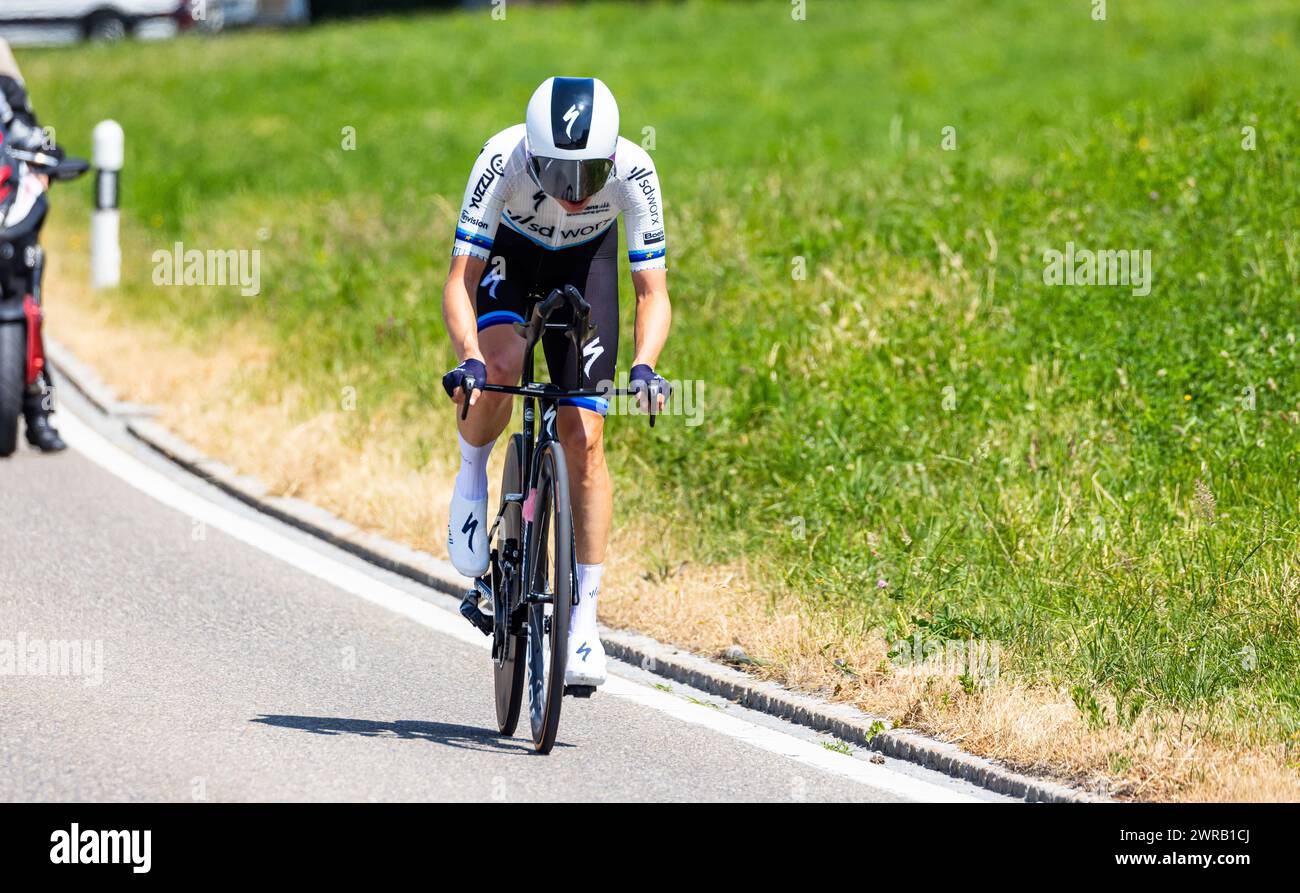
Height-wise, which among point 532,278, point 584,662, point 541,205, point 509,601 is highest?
point 541,205

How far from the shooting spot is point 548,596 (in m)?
5.96

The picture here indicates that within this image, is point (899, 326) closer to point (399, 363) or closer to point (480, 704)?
point (399, 363)

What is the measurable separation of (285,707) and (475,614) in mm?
754

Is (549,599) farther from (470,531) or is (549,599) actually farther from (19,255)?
(19,255)

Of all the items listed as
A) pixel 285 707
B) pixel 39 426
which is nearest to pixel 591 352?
pixel 285 707

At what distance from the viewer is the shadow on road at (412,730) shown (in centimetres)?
627

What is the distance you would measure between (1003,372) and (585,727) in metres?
4.34

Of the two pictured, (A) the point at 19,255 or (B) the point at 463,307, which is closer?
(B) the point at 463,307

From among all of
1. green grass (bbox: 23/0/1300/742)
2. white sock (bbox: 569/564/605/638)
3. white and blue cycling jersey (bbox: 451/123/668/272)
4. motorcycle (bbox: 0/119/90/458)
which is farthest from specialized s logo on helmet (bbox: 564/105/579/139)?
motorcycle (bbox: 0/119/90/458)

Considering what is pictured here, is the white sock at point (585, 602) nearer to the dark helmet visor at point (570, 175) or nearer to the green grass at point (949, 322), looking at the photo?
the dark helmet visor at point (570, 175)

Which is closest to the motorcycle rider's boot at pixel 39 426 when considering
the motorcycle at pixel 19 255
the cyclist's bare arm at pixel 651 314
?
the motorcycle at pixel 19 255

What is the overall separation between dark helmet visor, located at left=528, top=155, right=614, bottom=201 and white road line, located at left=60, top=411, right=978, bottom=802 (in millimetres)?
1934

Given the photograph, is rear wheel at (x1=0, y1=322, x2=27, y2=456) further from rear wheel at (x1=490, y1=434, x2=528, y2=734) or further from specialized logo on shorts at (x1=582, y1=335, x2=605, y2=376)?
specialized logo on shorts at (x1=582, y1=335, x2=605, y2=376)
